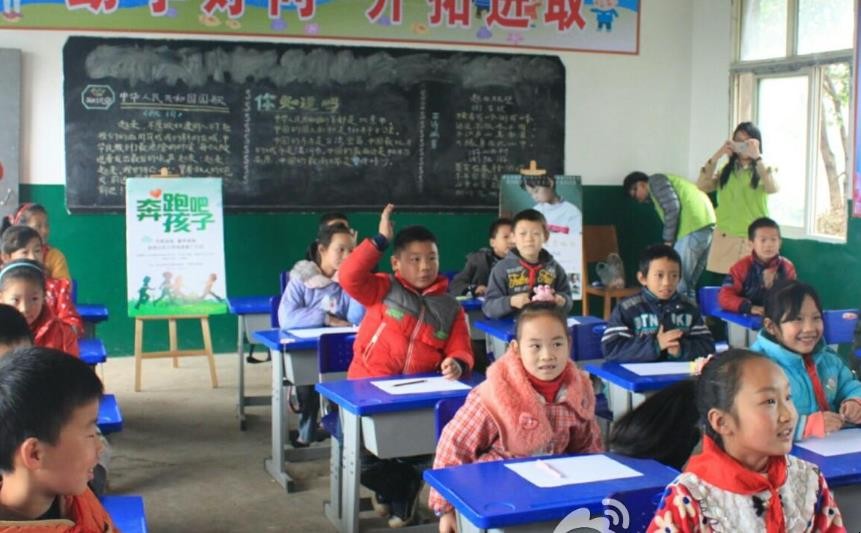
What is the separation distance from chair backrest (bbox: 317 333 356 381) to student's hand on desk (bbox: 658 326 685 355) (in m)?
1.21

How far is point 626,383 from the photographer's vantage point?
374cm

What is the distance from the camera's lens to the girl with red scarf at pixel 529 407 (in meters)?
2.80

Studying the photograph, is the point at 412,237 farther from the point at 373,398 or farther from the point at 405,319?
the point at 373,398

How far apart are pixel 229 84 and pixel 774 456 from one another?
5891mm

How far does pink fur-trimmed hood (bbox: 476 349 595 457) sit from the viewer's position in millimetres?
2807

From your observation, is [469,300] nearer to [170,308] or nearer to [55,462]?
[170,308]

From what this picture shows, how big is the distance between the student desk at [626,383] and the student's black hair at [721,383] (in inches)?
60.0

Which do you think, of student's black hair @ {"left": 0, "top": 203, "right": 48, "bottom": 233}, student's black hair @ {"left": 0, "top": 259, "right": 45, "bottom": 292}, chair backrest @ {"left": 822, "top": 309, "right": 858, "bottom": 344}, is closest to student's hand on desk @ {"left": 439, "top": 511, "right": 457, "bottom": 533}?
student's black hair @ {"left": 0, "top": 259, "right": 45, "bottom": 292}

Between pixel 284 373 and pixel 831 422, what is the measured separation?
2.41 meters

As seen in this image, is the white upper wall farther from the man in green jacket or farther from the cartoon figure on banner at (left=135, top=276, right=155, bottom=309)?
the cartoon figure on banner at (left=135, top=276, right=155, bottom=309)

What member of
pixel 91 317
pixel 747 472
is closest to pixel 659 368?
pixel 747 472

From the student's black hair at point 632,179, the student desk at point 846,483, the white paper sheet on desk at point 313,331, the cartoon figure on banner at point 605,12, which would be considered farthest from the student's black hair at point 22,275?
the cartoon figure on banner at point 605,12

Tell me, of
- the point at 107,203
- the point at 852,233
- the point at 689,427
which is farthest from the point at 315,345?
the point at 852,233

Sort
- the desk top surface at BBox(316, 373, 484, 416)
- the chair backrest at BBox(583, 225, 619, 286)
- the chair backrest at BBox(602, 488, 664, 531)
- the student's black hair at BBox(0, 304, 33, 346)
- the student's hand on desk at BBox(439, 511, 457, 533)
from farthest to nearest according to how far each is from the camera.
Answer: the chair backrest at BBox(583, 225, 619, 286)
the desk top surface at BBox(316, 373, 484, 416)
the student's black hair at BBox(0, 304, 33, 346)
the student's hand on desk at BBox(439, 511, 457, 533)
the chair backrest at BBox(602, 488, 664, 531)
